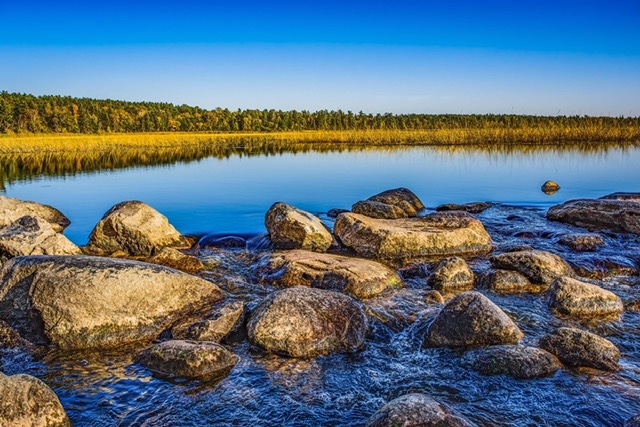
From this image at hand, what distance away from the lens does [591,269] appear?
1031cm

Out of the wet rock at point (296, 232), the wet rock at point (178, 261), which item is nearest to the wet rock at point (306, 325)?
the wet rock at point (178, 261)

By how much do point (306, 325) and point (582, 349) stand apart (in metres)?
3.50

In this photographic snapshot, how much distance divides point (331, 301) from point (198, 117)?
11332cm

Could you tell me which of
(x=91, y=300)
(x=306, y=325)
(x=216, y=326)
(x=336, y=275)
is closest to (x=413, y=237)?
(x=336, y=275)

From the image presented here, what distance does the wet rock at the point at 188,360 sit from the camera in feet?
20.1

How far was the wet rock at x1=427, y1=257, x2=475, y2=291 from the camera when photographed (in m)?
9.44

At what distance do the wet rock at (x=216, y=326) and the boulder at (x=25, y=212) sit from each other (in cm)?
815

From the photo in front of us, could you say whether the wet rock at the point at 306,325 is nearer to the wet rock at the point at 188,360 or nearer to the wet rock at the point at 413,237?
the wet rock at the point at 188,360

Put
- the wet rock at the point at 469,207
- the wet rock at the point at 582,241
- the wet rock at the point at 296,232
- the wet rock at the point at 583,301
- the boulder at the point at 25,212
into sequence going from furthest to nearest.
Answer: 1. the wet rock at the point at 469,207
2. the boulder at the point at 25,212
3. the wet rock at the point at 296,232
4. the wet rock at the point at 582,241
5. the wet rock at the point at 583,301

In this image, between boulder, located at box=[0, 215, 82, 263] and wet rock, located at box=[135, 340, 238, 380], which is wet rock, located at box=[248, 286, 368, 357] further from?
boulder, located at box=[0, 215, 82, 263]

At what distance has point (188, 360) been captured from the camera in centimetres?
617

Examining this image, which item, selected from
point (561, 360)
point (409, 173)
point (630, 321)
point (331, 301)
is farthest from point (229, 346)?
point (409, 173)

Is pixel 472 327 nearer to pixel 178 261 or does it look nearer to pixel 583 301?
pixel 583 301

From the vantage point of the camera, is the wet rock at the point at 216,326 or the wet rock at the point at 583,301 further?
the wet rock at the point at 583,301
